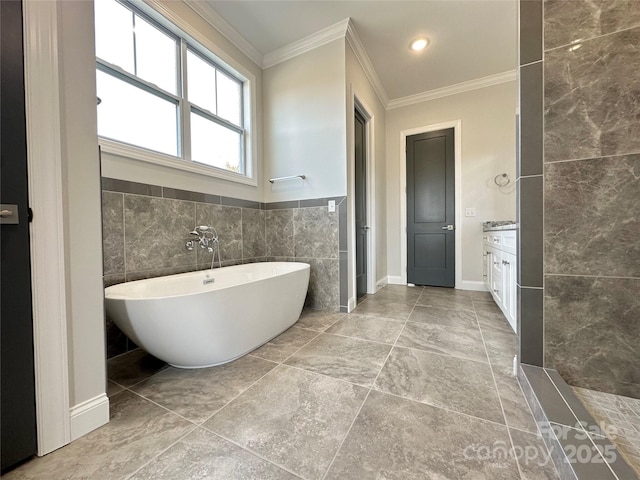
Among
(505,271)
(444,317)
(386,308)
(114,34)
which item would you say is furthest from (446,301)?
(114,34)

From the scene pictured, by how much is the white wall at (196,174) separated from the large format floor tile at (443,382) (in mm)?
2063

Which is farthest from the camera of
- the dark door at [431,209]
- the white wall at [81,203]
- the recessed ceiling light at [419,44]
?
the dark door at [431,209]

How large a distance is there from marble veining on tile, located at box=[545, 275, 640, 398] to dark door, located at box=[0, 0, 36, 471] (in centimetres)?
215

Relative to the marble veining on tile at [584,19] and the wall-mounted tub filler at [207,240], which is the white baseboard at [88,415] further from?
the marble veining on tile at [584,19]

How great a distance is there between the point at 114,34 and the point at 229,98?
1013 millimetres

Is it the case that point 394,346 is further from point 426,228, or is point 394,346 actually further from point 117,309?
point 426,228

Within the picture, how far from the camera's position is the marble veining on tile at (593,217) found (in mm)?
1069

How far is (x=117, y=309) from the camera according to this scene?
1212 mm

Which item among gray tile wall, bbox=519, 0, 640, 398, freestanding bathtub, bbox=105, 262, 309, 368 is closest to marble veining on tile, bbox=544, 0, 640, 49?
gray tile wall, bbox=519, 0, 640, 398

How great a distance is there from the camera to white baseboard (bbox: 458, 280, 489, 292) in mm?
3268

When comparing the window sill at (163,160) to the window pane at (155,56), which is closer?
the window sill at (163,160)

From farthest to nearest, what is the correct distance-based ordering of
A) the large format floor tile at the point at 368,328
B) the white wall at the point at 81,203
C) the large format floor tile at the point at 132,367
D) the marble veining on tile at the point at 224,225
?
the marble veining on tile at the point at 224,225
the large format floor tile at the point at 368,328
the large format floor tile at the point at 132,367
the white wall at the point at 81,203

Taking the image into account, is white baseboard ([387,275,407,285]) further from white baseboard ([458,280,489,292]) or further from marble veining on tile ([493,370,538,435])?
marble veining on tile ([493,370,538,435])

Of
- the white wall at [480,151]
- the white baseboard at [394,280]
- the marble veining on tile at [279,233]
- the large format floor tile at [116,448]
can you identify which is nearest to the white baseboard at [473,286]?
the white wall at [480,151]
